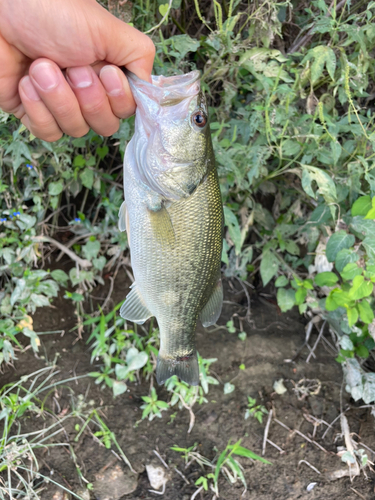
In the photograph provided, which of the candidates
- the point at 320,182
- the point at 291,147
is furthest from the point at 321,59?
the point at 320,182

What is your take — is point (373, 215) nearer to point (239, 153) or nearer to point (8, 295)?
point (239, 153)

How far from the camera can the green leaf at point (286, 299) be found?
2.26 m

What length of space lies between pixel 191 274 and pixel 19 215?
4.12ft

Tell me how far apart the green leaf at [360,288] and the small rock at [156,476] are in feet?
5.14

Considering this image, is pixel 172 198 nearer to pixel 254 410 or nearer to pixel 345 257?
pixel 345 257

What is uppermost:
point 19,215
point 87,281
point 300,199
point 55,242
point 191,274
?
point 191,274

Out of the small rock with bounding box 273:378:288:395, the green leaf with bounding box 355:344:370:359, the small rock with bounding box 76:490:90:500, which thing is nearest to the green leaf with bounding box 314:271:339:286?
the green leaf with bounding box 355:344:370:359

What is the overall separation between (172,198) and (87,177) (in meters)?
0.94

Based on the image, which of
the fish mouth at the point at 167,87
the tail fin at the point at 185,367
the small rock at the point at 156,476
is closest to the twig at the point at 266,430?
the small rock at the point at 156,476

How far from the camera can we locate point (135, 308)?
4.87ft

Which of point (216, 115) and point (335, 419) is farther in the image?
point (335, 419)

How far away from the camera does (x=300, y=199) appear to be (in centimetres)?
227

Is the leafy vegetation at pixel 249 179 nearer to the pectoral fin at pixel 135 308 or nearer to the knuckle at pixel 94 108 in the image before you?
the knuckle at pixel 94 108

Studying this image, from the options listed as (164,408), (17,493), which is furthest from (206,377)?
(17,493)
